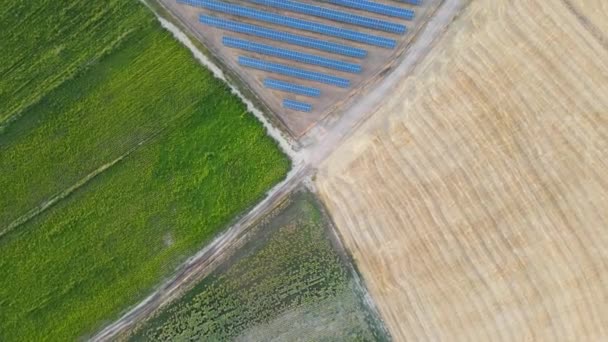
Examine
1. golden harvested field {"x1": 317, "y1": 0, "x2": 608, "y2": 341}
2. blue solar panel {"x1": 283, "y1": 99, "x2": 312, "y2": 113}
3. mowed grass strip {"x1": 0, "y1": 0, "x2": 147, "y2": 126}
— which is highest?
mowed grass strip {"x1": 0, "y1": 0, "x2": 147, "y2": 126}

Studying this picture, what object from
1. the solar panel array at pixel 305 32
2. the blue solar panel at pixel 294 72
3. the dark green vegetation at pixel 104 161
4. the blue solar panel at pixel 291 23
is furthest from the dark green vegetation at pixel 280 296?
the blue solar panel at pixel 291 23

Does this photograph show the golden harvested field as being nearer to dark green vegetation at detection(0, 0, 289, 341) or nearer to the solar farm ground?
the solar farm ground

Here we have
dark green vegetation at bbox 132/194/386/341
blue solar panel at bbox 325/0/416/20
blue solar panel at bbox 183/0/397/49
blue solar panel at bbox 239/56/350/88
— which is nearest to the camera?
blue solar panel at bbox 325/0/416/20

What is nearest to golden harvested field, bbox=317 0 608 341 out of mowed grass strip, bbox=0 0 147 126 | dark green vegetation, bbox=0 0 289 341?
dark green vegetation, bbox=0 0 289 341

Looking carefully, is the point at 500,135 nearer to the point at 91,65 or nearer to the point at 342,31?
the point at 342,31

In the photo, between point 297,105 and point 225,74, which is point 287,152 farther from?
point 225,74

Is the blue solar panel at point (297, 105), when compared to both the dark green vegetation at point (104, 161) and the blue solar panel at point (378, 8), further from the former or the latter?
the blue solar panel at point (378, 8)
